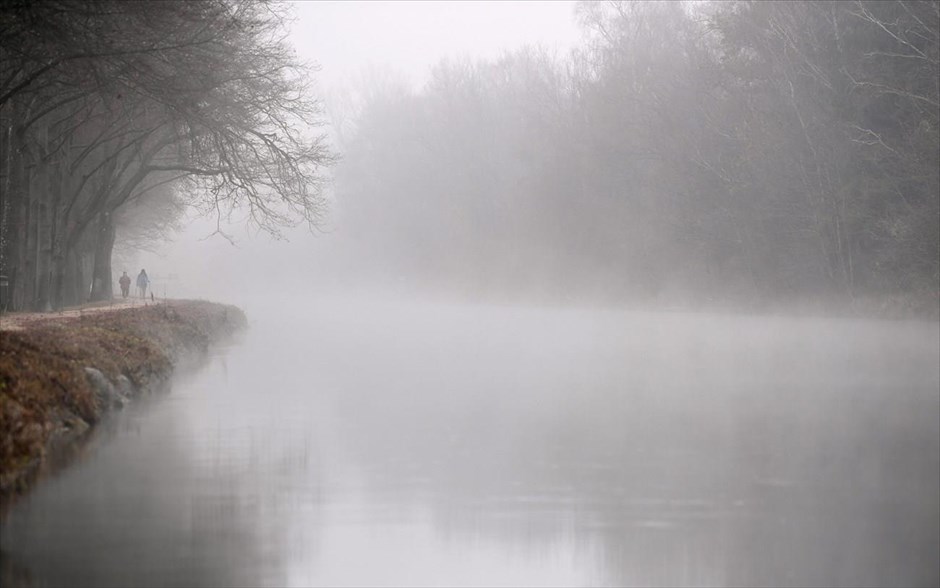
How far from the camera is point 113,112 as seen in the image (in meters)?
31.0

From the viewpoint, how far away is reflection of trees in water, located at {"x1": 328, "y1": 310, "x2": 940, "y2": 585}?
9773 mm

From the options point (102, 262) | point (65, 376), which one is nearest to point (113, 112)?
point (102, 262)

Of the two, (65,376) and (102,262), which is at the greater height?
(102,262)

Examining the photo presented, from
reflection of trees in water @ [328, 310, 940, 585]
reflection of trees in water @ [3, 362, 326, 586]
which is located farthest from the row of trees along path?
reflection of trees in water @ [3, 362, 326, 586]

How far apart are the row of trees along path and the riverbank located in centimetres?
442

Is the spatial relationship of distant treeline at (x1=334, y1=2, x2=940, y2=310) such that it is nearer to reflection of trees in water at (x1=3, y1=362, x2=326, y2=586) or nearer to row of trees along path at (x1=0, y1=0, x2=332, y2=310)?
row of trees along path at (x1=0, y1=0, x2=332, y2=310)

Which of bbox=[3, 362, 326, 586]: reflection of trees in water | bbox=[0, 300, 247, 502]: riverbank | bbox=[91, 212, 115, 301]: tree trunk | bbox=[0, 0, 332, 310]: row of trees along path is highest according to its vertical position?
bbox=[0, 0, 332, 310]: row of trees along path

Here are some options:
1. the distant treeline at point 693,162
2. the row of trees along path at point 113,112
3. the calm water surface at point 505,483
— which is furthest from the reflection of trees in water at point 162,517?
the distant treeline at point 693,162

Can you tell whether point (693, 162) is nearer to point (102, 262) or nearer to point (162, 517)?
point (102, 262)

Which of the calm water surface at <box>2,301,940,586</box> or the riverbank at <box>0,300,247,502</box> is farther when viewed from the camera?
the riverbank at <box>0,300,247,502</box>

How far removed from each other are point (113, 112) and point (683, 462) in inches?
834

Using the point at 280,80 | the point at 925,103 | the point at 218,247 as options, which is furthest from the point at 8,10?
the point at 218,247

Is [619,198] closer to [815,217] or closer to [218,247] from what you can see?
[815,217]

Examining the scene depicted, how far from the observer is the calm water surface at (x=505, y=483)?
9.20 meters
